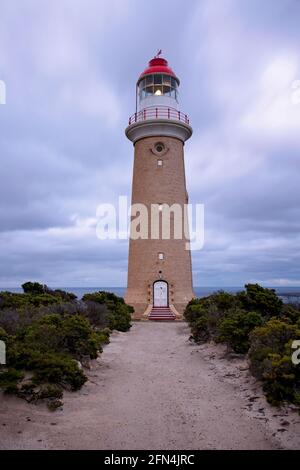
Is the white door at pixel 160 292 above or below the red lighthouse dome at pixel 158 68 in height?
below

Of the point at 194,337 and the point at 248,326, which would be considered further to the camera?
the point at 194,337

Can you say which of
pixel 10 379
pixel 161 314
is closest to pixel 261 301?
pixel 10 379

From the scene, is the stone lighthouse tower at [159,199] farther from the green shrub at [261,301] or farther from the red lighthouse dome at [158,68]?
the green shrub at [261,301]

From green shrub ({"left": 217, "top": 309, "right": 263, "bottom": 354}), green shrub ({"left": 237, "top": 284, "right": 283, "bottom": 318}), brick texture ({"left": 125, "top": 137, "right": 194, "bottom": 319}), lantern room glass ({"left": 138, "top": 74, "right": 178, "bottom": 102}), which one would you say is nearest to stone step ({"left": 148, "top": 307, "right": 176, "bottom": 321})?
brick texture ({"left": 125, "top": 137, "right": 194, "bottom": 319})

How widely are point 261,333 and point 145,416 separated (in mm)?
3760

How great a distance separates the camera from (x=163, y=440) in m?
5.57

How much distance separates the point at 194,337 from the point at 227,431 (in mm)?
8664

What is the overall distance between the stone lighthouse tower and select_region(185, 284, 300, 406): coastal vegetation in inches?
164

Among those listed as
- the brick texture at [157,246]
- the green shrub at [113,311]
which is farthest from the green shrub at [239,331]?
the brick texture at [157,246]

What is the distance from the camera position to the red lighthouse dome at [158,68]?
2447cm

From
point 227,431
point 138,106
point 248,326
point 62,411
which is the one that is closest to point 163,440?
point 227,431

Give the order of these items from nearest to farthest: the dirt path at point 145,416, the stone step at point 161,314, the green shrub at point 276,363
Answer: the dirt path at point 145,416 → the green shrub at point 276,363 → the stone step at point 161,314

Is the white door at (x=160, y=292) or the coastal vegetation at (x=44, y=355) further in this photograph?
the white door at (x=160, y=292)
